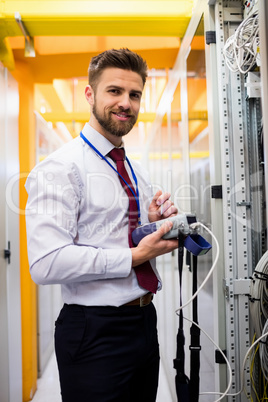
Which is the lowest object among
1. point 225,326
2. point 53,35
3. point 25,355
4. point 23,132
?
point 25,355

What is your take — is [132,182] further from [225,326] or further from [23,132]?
[23,132]

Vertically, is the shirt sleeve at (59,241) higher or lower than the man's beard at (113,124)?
lower

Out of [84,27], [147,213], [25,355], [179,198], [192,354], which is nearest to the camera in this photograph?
[192,354]

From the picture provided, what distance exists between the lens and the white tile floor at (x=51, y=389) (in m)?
2.66

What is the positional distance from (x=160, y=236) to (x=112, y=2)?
66.8 inches

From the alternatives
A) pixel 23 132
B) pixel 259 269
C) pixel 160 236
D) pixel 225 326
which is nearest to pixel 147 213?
pixel 160 236

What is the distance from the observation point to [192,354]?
1099mm

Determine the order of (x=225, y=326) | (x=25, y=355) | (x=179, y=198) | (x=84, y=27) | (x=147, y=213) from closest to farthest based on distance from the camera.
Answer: (x=147, y=213) < (x=225, y=326) < (x=84, y=27) < (x=179, y=198) < (x=25, y=355)

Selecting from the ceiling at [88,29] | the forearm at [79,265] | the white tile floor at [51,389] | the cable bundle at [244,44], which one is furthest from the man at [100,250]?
the white tile floor at [51,389]

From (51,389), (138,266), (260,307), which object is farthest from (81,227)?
(51,389)

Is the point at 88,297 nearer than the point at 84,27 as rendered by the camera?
Yes

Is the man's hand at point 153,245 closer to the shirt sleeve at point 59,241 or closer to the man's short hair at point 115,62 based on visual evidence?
the shirt sleeve at point 59,241

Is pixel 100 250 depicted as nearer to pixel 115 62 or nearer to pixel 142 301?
pixel 142 301

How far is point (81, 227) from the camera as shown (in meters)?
1.24
